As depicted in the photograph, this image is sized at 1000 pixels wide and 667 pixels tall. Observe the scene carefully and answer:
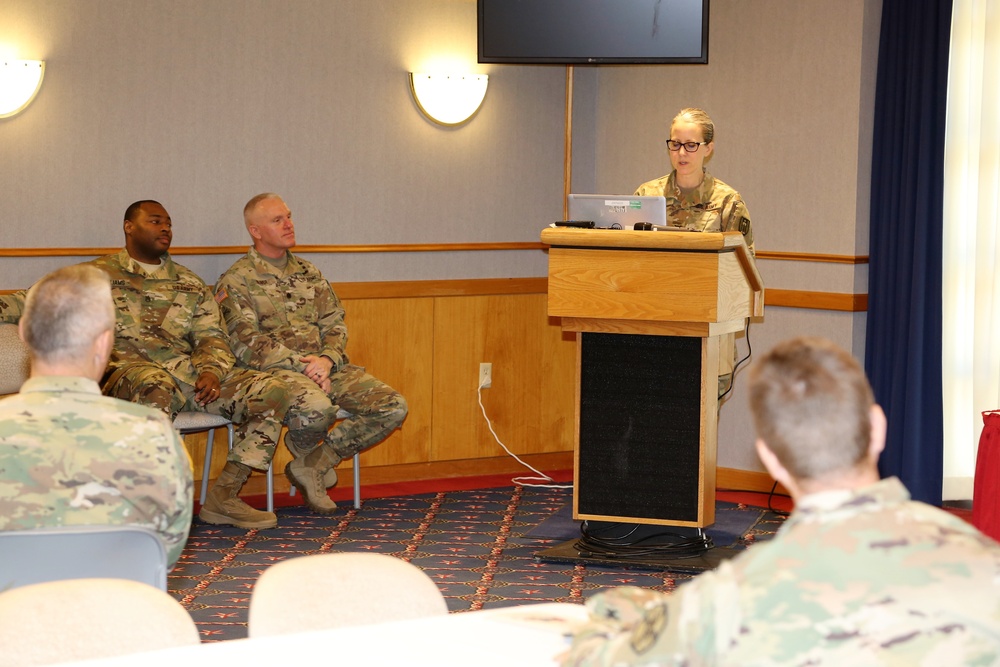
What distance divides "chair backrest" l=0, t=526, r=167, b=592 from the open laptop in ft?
8.64

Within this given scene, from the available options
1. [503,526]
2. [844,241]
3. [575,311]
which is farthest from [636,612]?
[844,241]

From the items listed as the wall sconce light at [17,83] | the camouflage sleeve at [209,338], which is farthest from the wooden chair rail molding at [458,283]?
the wall sconce light at [17,83]

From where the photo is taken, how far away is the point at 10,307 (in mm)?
5516

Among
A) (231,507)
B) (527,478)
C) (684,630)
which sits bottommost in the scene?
(527,478)

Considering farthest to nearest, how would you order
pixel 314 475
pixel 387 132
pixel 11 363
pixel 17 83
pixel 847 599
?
1. pixel 387 132
2. pixel 314 475
3. pixel 17 83
4. pixel 11 363
5. pixel 847 599

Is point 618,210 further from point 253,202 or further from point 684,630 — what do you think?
point 684,630

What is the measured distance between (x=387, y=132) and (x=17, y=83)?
1807mm

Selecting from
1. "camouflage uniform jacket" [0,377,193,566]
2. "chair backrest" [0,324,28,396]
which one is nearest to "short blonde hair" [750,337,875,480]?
"camouflage uniform jacket" [0,377,193,566]

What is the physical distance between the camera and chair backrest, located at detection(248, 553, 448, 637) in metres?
2.35

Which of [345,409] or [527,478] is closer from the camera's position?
[345,409]

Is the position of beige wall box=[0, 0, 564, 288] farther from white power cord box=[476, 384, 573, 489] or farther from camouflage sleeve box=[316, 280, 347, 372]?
white power cord box=[476, 384, 573, 489]

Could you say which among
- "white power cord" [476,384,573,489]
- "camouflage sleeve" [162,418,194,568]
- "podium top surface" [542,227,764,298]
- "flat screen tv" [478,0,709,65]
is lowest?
"white power cord" [476,384,573,489]

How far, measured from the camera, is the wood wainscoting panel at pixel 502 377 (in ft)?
23.0

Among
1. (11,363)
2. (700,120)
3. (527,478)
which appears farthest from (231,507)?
(700,120)
